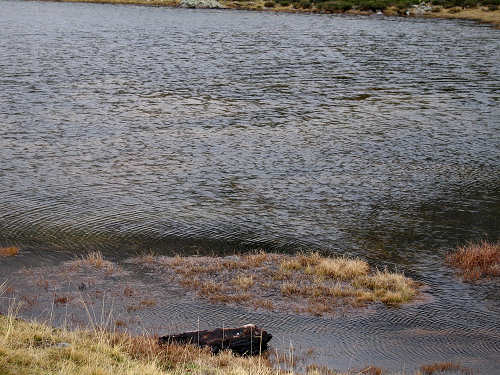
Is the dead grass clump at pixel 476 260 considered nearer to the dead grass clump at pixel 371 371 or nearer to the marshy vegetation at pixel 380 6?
the dead grass clump at pixel 371 371

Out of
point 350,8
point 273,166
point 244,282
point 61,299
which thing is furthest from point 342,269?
point 350,8

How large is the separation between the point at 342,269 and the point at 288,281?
1552 millimetres

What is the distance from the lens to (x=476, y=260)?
1923 cm

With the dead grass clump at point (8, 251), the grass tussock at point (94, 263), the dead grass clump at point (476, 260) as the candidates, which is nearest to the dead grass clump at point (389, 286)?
the dead grass clump at point (476, 260)

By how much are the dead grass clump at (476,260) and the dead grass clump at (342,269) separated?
2.66 meters

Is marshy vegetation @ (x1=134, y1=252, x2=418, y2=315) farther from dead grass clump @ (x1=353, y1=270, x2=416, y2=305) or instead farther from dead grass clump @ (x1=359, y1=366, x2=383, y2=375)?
dead grass clump @ (x1=359, y1=366, x2=383, y2=375)

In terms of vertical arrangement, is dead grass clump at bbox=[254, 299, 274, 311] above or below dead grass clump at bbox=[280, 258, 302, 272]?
above

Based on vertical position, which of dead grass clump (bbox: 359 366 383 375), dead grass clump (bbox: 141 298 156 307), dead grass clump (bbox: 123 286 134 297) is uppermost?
dead grass clump (bbox: 359 366 383 375)

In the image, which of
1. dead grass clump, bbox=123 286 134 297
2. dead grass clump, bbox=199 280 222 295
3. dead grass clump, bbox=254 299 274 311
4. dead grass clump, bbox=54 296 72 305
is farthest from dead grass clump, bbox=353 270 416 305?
dead grass clump, bbox=54 296 72 305

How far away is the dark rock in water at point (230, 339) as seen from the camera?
13.4 metres

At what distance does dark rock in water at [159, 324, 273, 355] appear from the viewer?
13.4 m

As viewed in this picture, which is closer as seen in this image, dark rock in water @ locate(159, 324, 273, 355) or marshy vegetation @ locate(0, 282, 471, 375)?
marshy vegetation @ locate(0, 282, 471, 375)

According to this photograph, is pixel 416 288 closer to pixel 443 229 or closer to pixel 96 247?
pixel 443 229

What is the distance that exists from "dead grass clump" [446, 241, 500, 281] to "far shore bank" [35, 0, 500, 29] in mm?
86810
